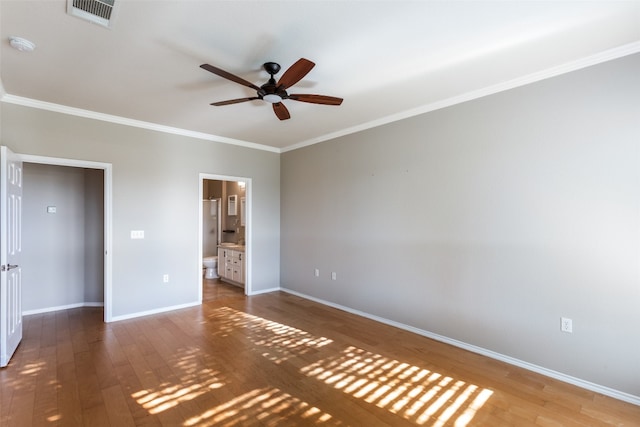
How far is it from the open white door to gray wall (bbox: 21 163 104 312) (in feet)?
4.03

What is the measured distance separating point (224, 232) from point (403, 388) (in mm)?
5877

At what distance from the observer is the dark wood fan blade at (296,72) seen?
2104mm

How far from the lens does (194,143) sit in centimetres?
473

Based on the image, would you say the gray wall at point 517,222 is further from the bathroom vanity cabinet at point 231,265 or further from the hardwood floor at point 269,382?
the bathroom vanity cabinet at point 231,265

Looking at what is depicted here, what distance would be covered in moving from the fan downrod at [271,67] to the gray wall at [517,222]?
1.87 meters

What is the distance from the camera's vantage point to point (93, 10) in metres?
1.98

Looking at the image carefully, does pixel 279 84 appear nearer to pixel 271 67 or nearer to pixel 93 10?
pixel 271 67

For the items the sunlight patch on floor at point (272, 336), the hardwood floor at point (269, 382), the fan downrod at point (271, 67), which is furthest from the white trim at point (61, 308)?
the fan downrod at point (271, 67)

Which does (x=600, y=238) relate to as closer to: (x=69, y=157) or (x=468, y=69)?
(x=468, y=69)

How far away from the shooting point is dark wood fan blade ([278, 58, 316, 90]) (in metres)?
2.10

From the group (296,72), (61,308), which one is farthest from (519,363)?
(61,308)

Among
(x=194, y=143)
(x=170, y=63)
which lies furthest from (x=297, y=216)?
(x=170, y=63)

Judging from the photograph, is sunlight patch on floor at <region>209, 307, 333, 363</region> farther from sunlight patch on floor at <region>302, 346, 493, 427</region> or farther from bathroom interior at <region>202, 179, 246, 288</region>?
bathroom interior at <region>202, 179, 246, 288</region>

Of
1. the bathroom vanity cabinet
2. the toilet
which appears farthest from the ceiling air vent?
the toilet
